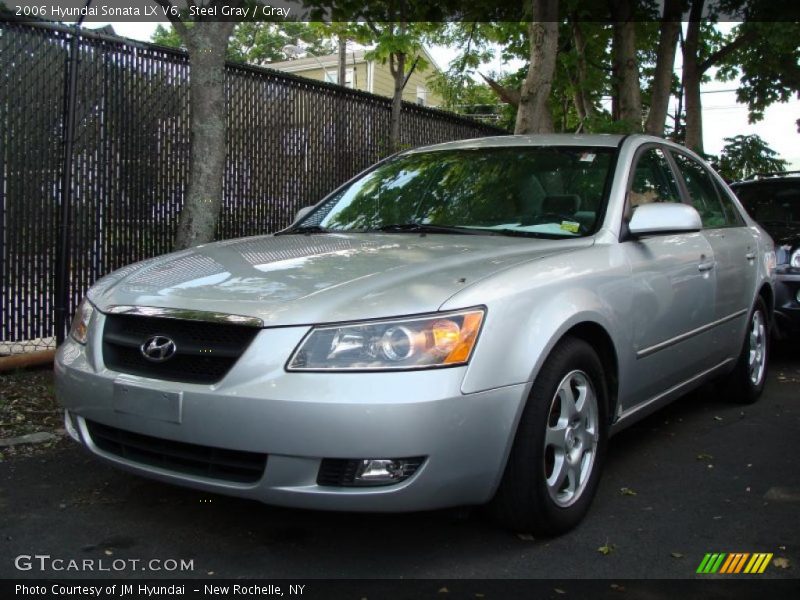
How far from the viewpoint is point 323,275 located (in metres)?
3.08

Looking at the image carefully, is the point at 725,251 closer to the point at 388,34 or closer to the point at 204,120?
the point at 204,120

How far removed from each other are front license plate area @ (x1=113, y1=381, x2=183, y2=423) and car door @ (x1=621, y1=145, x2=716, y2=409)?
1992mm

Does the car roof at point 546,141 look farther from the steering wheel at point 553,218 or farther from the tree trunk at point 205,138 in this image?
the tree trunk at point 205,138

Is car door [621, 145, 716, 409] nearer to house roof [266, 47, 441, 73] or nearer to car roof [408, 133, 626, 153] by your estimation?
→ car roof [408, 133, 626, 153]

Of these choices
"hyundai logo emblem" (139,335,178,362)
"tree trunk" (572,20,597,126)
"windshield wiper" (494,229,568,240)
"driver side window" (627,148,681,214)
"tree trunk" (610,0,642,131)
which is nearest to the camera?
"hyundai logo emblem" (139,335,178,362)

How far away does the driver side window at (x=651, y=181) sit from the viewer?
164 inches

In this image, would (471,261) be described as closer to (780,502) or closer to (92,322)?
(92,322)

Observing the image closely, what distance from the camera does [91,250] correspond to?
6.37 metres

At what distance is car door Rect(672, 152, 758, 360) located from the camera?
4.75 metres

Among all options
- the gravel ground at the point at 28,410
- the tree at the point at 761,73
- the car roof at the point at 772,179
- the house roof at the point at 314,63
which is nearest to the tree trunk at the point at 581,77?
the tree at the point at 761,73

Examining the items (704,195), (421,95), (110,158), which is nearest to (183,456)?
(704,195)

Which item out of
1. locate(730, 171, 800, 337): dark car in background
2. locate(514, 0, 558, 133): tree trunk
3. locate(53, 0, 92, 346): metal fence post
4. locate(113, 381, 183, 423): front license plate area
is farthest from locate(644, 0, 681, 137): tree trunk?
locate(113, 381, 183, 423): front license plate area

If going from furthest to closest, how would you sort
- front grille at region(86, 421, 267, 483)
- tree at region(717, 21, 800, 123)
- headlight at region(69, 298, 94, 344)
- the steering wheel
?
1. tree at region(717, 21, 800, 123)
2. the steering wheel
3. headlight at region(69, 298, 94, 344)
4. front grille at region(86, 421, 267, 483)

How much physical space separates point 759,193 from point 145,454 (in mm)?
7024
